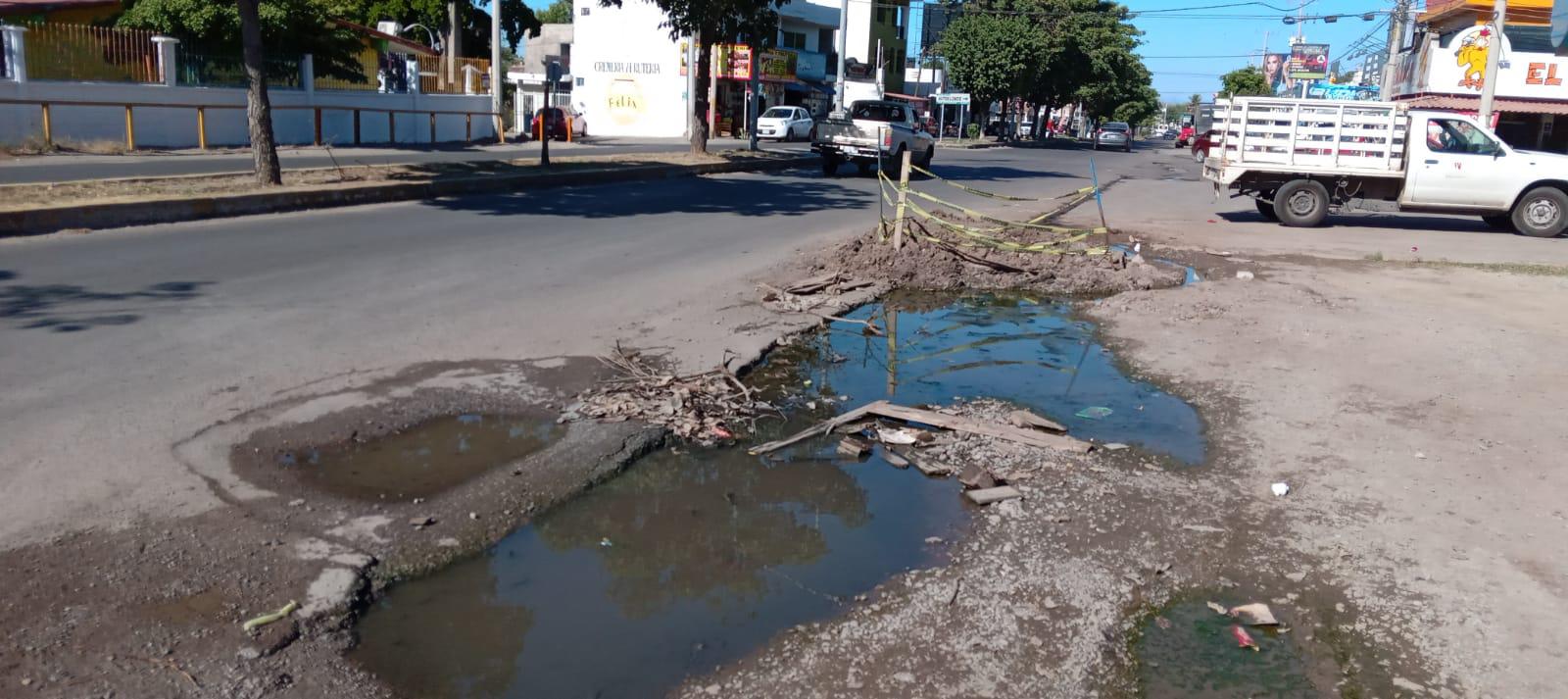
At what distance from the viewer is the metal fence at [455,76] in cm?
3484

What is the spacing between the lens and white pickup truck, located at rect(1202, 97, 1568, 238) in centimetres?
1775

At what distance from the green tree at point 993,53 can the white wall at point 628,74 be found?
16.1 m

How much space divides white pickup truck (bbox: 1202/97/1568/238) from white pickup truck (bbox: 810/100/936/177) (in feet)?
30.3

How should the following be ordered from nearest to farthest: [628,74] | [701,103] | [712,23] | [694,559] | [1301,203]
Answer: [694,559] → [1301,203] → [712,23] → [701,103] → [628,74]

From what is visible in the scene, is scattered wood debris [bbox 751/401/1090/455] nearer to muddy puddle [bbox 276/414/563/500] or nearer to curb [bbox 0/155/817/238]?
muddy puddle [bbox 276/414/563/500]

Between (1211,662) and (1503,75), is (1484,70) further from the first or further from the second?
(1211,662)

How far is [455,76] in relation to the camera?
3625 cm

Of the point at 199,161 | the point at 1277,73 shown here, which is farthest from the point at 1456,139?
the point at 1277,73

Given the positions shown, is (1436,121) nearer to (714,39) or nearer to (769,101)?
(714,39)

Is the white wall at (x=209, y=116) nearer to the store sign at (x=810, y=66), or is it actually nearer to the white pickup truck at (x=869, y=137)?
the white pickup truck at (x=869, y=137)

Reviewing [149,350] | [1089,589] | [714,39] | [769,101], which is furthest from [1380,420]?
[769,101]

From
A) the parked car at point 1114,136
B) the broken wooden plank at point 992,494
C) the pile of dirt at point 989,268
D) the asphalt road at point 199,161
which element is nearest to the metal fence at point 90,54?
the asphalt road at point 199,161

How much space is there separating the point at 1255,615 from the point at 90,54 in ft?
93.3

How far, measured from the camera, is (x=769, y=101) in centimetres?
5988
